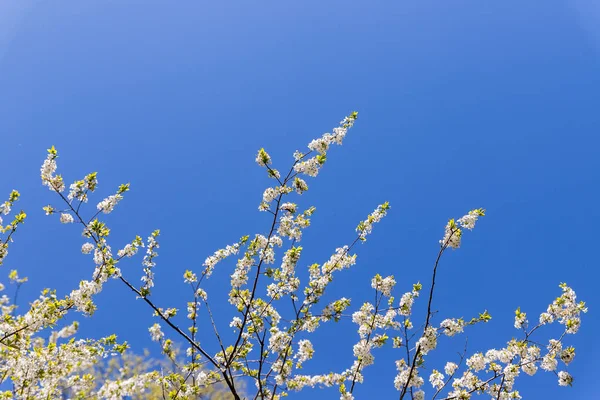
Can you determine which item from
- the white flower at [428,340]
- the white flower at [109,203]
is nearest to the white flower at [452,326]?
the white flower at [428,340]

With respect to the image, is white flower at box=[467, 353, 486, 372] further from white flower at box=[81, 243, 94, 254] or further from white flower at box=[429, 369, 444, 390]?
white flower at box=[81, 243, 94, 254]

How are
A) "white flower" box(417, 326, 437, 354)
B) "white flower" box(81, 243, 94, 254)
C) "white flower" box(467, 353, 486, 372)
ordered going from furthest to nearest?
1. "white flower" box(467, 353, 486, 372)
2. "white flower" box(81, 243, 94, 254)
3. "white flower" box(417, 326, 437, 354)

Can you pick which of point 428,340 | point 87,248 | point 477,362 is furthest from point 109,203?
point 477,362

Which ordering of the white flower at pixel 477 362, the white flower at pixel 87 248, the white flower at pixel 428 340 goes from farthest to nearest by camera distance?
the white flower at pixel 477 362 → the white flower at pixel 87 248 → the white flower at pixel 428 340

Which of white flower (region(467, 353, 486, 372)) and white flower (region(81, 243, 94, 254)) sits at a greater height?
white flower (region(81, 243, 94, 254))

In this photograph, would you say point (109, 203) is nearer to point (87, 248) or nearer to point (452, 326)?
point (87, 248)

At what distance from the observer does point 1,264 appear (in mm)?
5613

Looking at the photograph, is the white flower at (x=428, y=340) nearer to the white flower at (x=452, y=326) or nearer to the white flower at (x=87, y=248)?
the white flower at (x=452, y=326)

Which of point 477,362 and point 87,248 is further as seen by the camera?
point 477,362

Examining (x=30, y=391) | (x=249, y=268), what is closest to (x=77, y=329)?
(x=30, y=391)

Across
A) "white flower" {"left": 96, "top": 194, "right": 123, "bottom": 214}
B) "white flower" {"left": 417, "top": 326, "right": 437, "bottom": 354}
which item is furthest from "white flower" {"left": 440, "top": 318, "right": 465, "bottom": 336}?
"white flower" {"left": 96, "top": 194, "right": 123, "bottom": 214}

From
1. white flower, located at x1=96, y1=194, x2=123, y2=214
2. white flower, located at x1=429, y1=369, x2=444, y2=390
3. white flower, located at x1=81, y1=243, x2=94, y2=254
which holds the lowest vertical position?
white flower, located at x1=429, y1=369, x2=444, y2=390

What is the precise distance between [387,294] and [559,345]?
2.55m

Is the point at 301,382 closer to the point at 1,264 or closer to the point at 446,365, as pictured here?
the point at 446,365
